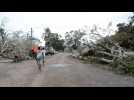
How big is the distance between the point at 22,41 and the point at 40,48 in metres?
7.39

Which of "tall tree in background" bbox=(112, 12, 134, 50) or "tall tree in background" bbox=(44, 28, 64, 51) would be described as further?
"tall tree in background" bbox=(112, 12, 134, 50)

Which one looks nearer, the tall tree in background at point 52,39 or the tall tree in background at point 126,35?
the tall tree in background at point 52,39

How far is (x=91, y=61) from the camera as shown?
15.1 metres

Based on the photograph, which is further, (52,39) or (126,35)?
(126,35)

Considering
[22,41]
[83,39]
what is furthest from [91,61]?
[22,41]

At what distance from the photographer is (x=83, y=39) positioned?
14.8 m
